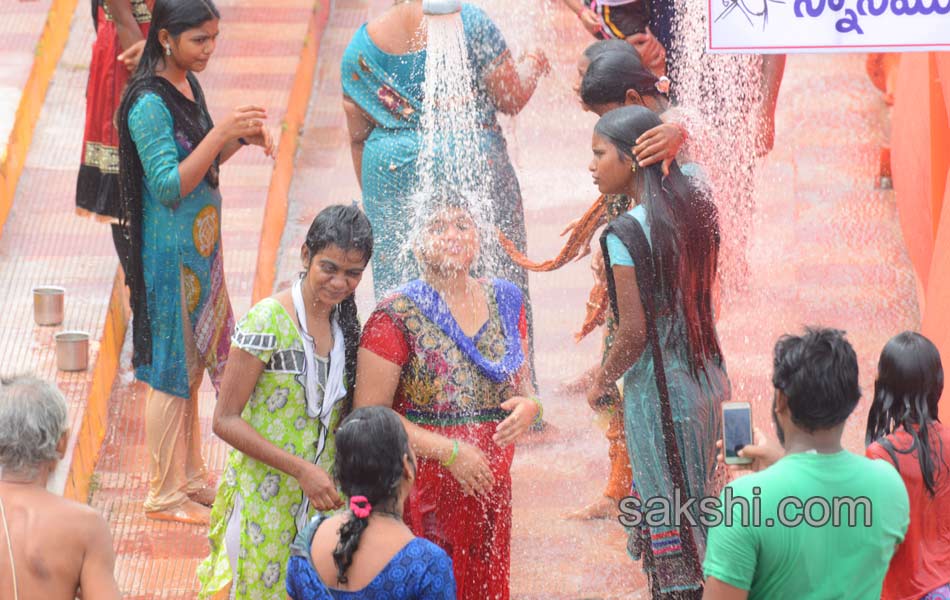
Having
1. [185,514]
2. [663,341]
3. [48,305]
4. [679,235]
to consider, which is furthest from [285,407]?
[48,305]

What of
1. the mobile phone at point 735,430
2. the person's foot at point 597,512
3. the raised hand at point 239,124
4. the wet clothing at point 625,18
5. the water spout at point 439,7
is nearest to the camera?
the mobile phone at point 735,430

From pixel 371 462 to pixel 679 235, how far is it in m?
1.49

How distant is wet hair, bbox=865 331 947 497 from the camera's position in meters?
3.96

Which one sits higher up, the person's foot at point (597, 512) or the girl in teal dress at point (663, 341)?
the girl in teal dress at point (663, 341)

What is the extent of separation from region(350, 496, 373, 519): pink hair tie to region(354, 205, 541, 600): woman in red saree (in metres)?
0.83

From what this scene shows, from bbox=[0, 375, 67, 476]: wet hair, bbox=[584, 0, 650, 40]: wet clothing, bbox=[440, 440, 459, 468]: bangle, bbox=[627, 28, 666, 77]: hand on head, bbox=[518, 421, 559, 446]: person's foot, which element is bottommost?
bbox=[518, 421, 559, 446]: person's foot

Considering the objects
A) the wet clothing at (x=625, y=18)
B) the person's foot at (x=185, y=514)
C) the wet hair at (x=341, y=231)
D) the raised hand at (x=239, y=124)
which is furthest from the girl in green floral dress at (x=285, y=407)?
the wet clothing at (x=625, y=18)

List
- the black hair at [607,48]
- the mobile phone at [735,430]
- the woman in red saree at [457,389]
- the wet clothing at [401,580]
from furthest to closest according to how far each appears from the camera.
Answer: the black hair at [607,48] < the woman in red saree at [457,389] < the mobile phone at [735,430] < the wet clothing at [401,580]

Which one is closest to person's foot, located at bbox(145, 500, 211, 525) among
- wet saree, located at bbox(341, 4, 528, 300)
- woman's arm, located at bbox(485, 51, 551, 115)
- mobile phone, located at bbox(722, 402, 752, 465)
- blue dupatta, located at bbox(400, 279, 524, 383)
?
wet saree, located at bbox(341, 4, 528, 300)

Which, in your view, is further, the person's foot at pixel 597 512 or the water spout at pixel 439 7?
the water spout at pixel 439 7

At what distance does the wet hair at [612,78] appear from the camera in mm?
5309

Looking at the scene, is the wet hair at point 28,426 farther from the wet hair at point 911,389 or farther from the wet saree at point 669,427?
the wet hair at point 911,389

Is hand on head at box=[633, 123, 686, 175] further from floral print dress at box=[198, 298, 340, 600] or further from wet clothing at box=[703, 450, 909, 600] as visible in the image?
wet clothing at box=[703, 450, 909, 600]

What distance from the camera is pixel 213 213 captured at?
17.9 feet
